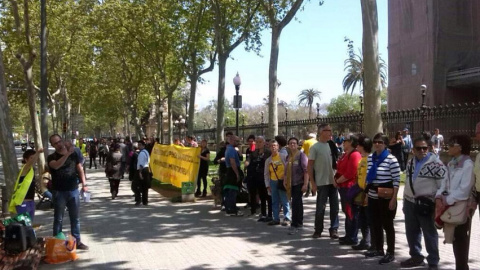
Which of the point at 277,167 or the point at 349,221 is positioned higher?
the point at 277,167

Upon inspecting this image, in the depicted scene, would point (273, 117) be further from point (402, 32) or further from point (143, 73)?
point (402, 32)

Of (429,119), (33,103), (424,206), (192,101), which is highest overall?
(192,101)

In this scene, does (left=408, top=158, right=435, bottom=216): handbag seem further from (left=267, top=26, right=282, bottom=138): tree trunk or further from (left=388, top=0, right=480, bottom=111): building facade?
(left=388, top=0, right=480, bottom=111): building facade

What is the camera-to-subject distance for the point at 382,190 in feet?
22.0

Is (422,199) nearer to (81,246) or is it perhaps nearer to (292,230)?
(292,230)

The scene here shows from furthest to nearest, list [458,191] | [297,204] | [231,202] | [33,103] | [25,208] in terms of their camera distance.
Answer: [33,103] → [231,202] → [297,204] → [25,208] → [458,191]

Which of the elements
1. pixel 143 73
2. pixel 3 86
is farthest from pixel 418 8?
pixel 3 86

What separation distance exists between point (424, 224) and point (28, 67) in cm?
1318

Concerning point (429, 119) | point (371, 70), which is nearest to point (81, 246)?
point (371, 70)

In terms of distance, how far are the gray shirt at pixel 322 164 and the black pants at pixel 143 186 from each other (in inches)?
239

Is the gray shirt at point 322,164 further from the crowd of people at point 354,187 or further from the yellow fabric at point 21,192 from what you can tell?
the yellow fabric at point 21,192

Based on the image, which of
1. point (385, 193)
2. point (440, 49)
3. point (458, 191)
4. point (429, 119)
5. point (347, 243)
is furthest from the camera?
point (440, 49)

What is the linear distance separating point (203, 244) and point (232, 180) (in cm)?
311

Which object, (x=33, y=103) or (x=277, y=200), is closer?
(x=277, y=200)
